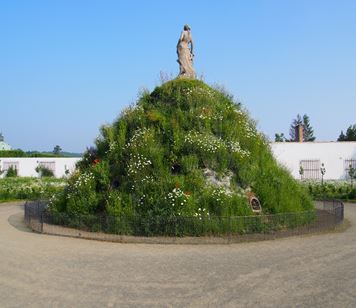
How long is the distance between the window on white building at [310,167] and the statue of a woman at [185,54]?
2208cm

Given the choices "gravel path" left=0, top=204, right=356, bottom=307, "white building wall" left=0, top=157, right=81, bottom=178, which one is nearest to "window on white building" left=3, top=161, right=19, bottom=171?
"white building wall" left=0, top=157, right=81, bottom=178

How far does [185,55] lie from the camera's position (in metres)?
20.6

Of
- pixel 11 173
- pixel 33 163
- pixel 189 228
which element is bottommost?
pixel 189 228

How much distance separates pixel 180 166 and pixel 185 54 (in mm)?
6469

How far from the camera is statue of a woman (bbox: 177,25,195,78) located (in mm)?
20547

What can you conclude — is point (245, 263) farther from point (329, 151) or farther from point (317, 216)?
point (329, 151)

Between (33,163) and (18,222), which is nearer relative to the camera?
(18,222)

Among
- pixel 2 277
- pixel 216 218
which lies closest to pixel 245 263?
pixel 216 218

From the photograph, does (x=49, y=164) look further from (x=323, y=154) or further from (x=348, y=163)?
(x=348, y=163)

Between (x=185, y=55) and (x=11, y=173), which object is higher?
(x=185, y=55)

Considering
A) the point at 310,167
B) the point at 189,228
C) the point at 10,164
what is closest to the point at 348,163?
the point at 310,167

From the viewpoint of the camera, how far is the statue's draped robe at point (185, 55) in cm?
2055

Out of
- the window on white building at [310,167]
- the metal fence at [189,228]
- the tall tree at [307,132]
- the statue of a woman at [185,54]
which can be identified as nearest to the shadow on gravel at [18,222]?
the metal fence at [189,228]

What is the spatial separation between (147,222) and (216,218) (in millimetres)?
1869
